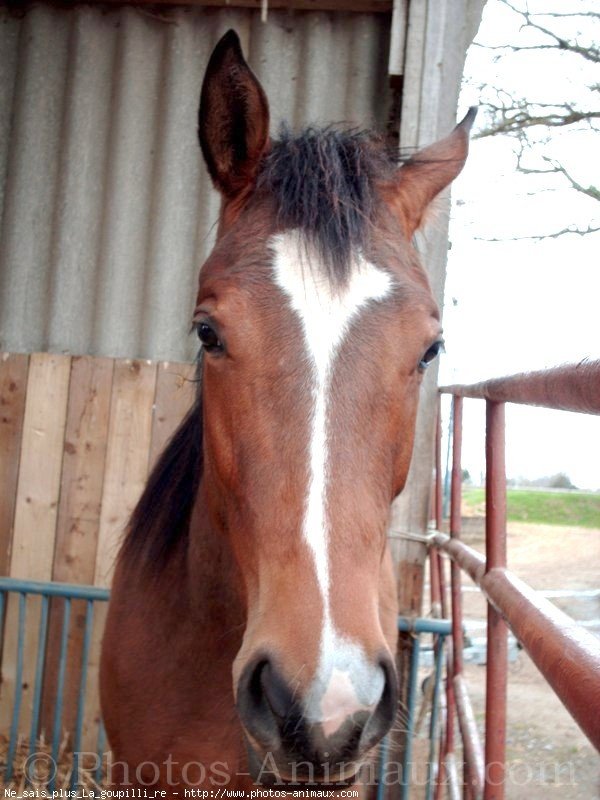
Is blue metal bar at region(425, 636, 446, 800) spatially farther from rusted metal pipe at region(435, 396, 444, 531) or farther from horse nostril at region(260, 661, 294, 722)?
horse nostril at region(260, 661, 294, 722)

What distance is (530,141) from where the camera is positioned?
22.5 feet

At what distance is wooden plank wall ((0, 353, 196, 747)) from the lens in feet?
12.9

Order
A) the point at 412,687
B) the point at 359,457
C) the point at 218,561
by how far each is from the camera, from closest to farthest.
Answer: the point at 359,457 < the point at 218,561 < the point at 412,687

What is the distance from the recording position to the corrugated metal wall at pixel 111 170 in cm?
409

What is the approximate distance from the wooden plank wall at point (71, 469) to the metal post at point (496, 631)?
240cm

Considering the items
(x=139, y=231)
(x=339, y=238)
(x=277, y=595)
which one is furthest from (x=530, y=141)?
(x=277, y=595)

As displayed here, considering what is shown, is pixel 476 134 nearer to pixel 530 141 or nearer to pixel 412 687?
pixel 530 141

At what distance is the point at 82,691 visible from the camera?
380cm

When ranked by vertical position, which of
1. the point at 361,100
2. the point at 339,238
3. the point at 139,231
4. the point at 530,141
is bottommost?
the point at 339,238

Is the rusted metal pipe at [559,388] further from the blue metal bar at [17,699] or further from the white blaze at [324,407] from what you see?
the blue metal bar at [17,699]

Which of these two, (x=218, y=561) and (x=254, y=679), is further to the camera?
(x=218, y=561)

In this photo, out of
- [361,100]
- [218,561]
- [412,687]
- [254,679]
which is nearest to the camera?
[254,679]

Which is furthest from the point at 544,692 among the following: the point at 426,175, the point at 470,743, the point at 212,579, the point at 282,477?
the point at 282,477

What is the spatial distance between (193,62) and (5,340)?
74.9 inches
